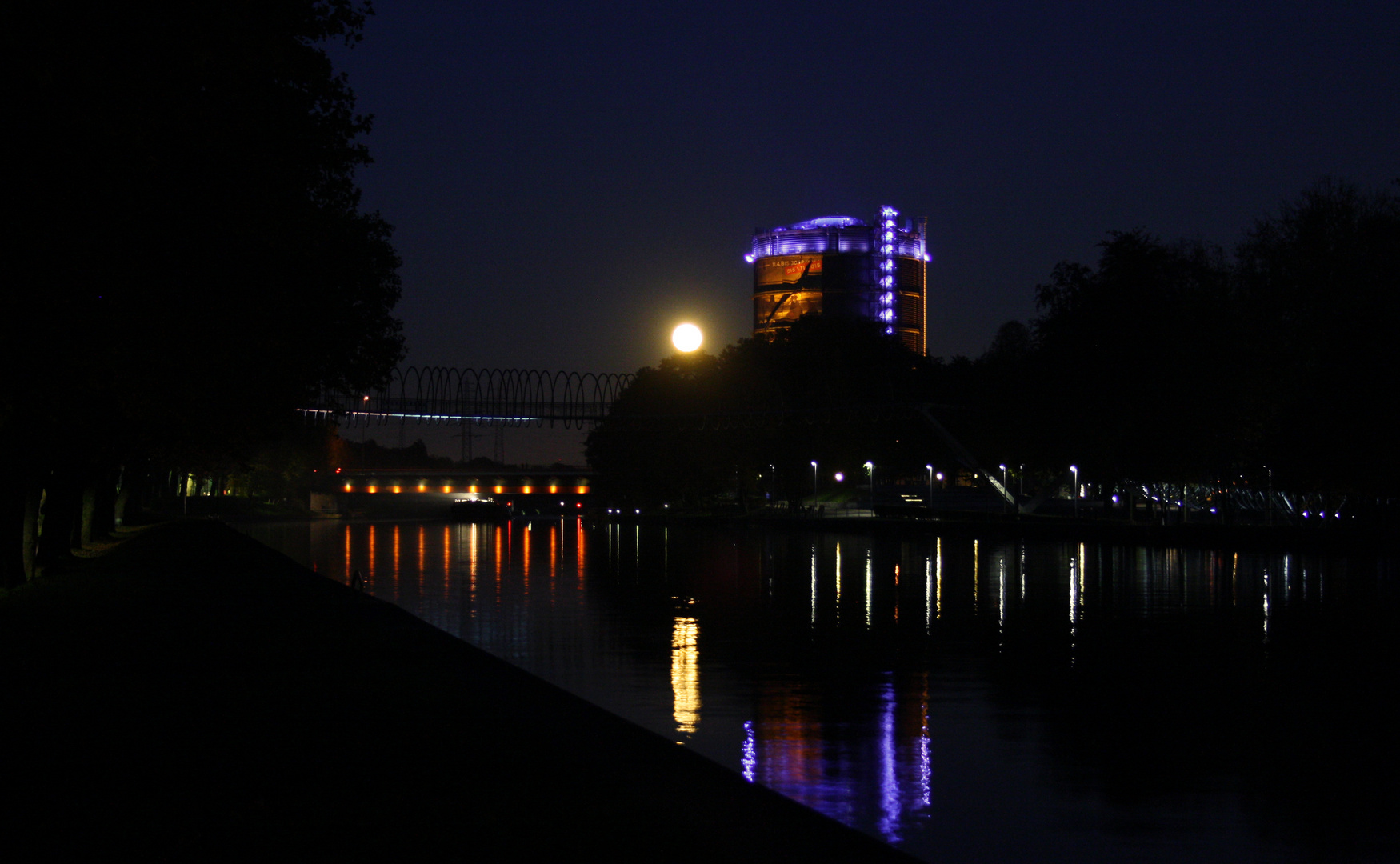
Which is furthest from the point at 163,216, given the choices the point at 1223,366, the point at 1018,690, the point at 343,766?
the point at 1223,366

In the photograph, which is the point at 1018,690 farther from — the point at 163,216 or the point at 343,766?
the point at 163,216

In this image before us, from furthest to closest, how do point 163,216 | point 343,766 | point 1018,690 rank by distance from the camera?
point 163,216, point 1018,690, point 343,766

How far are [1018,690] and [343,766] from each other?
32.6 feet

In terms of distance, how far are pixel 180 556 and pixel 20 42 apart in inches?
1172

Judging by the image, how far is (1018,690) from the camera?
17781 millimetres

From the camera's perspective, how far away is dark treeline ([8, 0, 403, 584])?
16172 millimetres

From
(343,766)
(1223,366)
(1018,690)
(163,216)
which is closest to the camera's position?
(343,766)

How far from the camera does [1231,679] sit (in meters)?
18.4

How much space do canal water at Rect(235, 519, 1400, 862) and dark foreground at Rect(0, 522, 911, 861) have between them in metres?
1.73

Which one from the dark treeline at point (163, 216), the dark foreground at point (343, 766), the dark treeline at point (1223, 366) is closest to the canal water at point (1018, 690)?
the dark foreground at point (343, 766)

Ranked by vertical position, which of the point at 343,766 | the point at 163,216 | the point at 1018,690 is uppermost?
the point at 163,216

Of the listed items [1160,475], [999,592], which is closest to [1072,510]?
[1160,475]

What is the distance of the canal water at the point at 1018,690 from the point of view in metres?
11.2

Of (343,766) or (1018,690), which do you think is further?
(1018,690)
